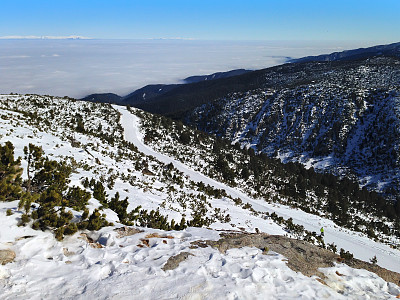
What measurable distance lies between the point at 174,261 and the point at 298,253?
3.07m

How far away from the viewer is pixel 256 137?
232ft

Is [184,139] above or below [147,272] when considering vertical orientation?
below

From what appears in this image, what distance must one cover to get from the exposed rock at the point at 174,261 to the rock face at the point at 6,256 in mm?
2607

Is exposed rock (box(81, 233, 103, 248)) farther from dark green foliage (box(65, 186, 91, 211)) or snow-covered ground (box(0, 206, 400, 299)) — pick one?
dark green foliage (box(65, 186, 91, 211))

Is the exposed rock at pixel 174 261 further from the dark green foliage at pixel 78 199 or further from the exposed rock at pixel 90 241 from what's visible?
the dark green foliage at pixel 78 199

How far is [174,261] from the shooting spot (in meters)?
4.80

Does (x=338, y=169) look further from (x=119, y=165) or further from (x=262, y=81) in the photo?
Result: (x=262, y=81)

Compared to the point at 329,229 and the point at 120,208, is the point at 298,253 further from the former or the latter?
the point at 329,229

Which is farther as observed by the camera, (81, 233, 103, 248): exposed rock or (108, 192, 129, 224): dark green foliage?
(108, 192, 129, 224): dark green foliage

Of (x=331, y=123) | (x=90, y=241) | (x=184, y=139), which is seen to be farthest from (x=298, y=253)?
(x=331, y=123)

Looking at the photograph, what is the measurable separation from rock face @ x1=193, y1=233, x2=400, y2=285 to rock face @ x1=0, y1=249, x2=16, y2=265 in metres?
3.59

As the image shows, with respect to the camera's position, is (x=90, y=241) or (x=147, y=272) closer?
(x=147, y=272)

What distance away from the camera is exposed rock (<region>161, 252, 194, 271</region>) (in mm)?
4566

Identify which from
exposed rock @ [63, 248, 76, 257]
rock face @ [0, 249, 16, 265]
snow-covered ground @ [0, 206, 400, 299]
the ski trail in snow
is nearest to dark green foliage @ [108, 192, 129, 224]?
snow-covered ground @ [0, 206, 400, 299]
